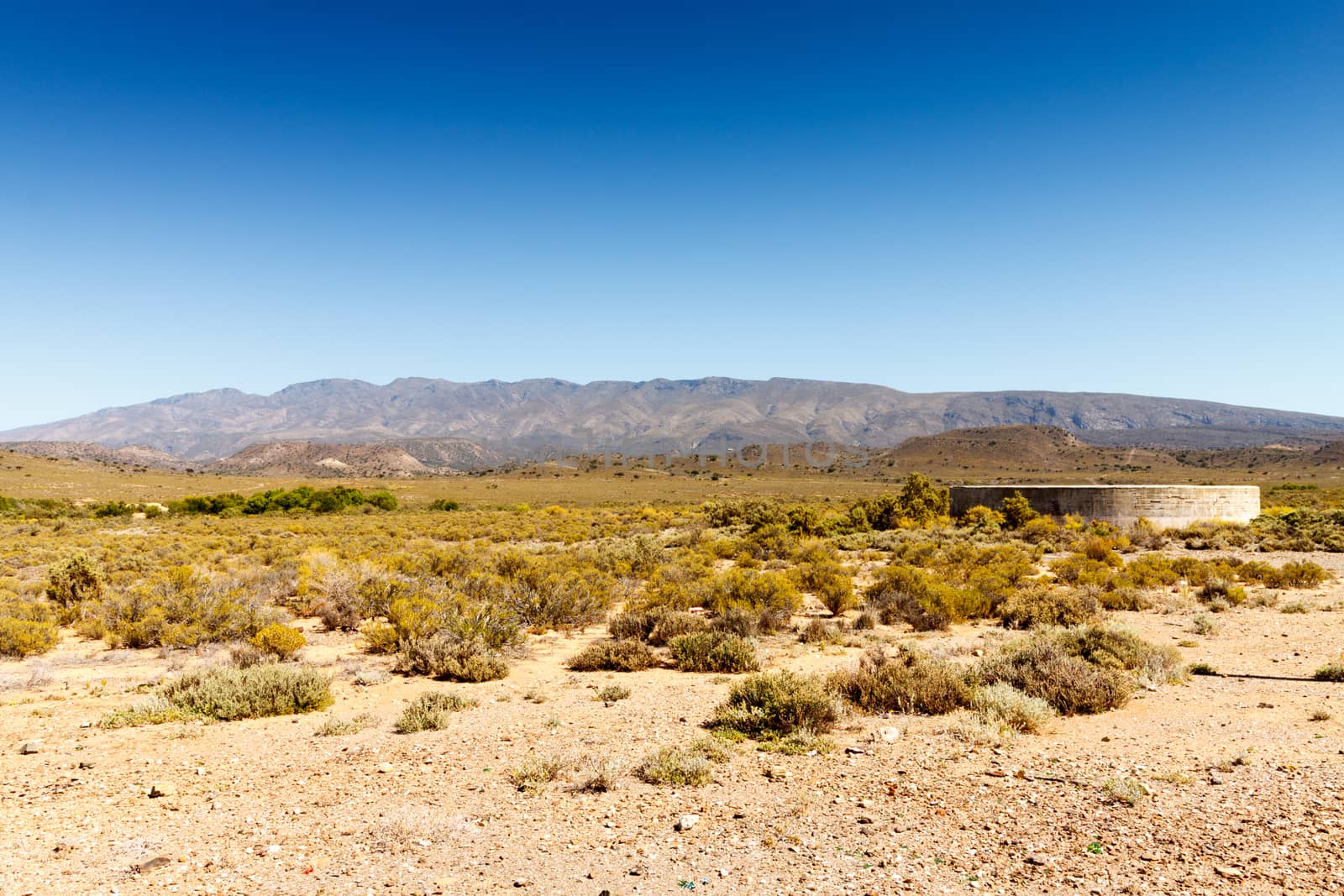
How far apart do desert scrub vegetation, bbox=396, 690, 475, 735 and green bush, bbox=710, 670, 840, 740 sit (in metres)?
2.88

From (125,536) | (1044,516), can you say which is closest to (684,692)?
(1044,516)

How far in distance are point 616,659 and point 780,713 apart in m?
3.76

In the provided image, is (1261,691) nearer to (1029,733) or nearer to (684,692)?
(1029,733)

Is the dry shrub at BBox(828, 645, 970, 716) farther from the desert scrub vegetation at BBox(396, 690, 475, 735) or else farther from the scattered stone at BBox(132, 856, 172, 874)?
the scattered stone at BBox(132, 856, 172, 874)

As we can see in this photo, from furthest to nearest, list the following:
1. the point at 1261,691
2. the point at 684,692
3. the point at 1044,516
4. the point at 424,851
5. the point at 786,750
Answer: the point at 1044,516 < the point at 684,692 < the point at 1261,691 < the point at 786,750 < the point at 424,851

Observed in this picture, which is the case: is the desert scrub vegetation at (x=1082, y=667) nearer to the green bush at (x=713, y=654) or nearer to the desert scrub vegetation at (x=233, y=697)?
the green bush at (x=713, y=654)

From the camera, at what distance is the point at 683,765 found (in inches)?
245

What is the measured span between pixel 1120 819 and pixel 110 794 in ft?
25.5

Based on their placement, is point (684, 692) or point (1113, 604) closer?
point (684, 692)

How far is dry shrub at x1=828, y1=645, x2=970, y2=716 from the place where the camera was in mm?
7883

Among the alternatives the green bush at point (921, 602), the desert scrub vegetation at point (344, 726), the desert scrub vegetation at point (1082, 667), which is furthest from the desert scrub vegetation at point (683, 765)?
the green bush at point (921, 602)

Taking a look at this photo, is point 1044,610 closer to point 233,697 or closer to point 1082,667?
point 1082,667

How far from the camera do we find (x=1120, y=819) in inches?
201

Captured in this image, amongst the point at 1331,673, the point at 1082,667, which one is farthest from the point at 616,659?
the point at 1331,673
